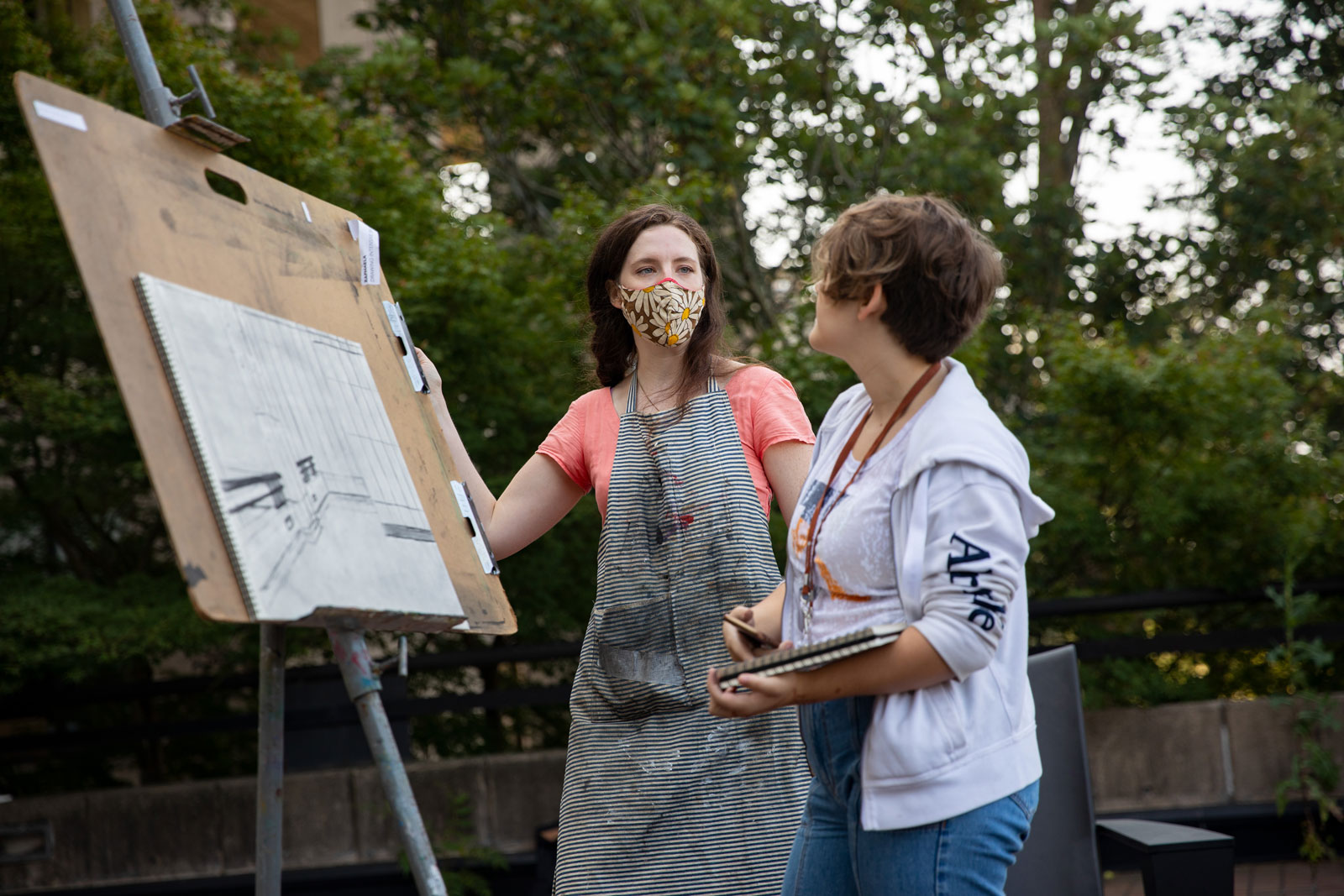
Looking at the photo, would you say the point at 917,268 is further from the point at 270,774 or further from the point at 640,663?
the point at 270,774

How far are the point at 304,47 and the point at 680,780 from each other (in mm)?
8629

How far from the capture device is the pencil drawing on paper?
1.58m

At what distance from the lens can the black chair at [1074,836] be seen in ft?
8.71

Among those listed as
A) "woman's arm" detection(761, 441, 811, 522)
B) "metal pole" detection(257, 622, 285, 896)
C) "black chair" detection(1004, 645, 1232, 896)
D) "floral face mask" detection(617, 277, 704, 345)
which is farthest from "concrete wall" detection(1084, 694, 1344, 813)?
"metal pole" detection(257, 622, 285, 896)

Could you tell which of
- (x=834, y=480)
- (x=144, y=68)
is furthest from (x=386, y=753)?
(x=144, y=68)

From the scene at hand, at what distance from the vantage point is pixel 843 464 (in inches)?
62.8

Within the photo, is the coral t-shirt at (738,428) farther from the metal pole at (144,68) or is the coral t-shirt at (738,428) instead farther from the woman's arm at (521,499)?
the metal pole at (144,68)

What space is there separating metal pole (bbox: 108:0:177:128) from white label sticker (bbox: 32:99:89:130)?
28 centimetres

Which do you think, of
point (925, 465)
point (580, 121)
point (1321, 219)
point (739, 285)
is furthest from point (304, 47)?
point (925, 465)

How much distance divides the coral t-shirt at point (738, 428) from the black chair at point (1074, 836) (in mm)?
1105

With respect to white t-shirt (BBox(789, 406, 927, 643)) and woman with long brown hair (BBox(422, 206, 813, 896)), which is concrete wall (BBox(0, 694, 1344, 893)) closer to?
woman with long brown hair (BBox(422, 206, 813, 896))

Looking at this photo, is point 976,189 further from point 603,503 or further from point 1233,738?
point 603,503

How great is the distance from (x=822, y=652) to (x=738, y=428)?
2.84ft

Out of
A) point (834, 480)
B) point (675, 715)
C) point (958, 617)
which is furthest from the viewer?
point (675, 715)
